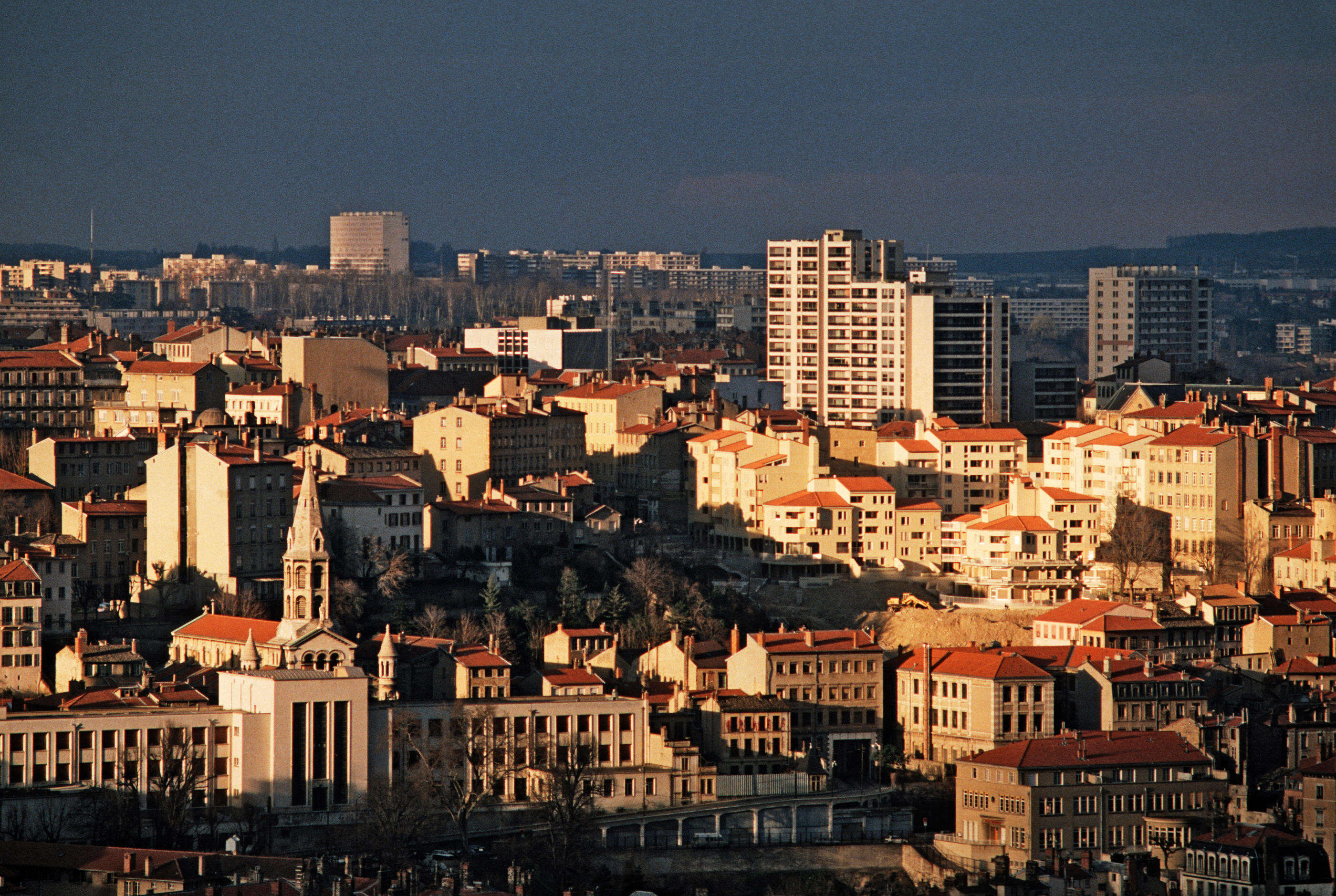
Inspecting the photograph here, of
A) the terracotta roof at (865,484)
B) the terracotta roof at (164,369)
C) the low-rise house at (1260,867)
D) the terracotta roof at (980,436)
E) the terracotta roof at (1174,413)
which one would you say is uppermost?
the terracotta roof at (164,369)

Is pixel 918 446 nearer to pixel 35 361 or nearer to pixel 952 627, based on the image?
pixel 952 627

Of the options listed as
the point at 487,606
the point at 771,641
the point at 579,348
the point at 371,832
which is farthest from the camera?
the point at 579,348

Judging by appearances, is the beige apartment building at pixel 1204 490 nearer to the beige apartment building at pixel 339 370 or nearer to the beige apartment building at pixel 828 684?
the beige apartment building at pixel 828 684

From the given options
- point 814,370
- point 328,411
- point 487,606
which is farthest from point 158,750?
point 814,370

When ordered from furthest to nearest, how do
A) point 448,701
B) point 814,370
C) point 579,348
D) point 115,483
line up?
point 579,348 < point 814,370 < point 115,483 < point 448,701

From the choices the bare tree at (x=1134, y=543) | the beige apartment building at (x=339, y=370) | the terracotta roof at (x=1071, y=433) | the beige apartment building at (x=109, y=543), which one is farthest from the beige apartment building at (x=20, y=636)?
the terracotta roof at (x=1071, y=433)

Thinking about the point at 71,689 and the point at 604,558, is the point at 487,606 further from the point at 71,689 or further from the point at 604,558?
the point at 71,689

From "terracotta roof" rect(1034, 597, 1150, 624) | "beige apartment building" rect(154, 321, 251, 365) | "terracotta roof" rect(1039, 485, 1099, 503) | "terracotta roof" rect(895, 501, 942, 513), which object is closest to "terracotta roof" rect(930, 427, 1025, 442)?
"terracotta roof" rect(895, 501, 942, 513)
